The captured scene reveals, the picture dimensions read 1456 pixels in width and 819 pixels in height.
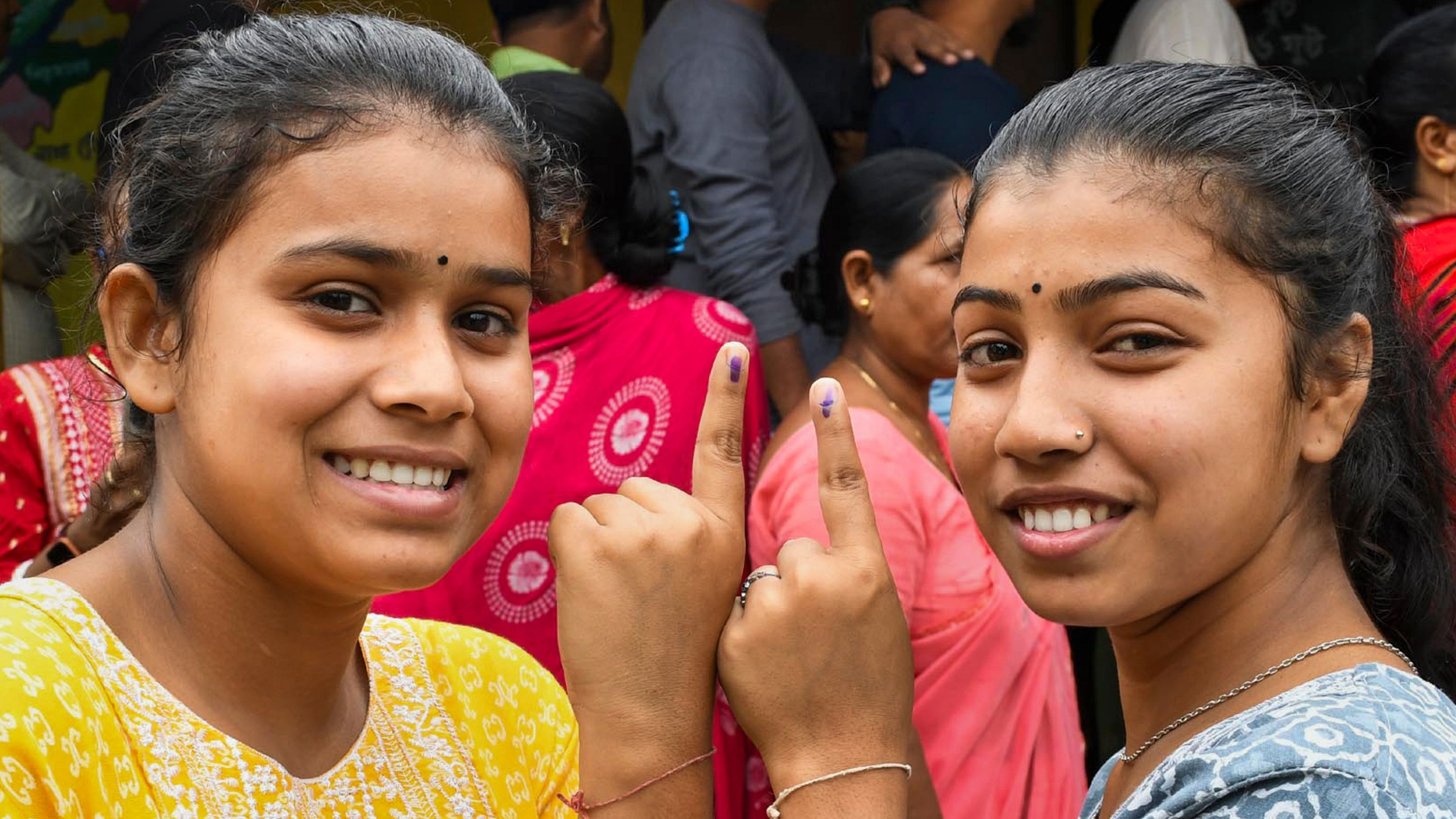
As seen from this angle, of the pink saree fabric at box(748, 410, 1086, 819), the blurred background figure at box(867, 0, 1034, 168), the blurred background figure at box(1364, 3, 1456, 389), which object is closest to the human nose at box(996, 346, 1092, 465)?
the pink saree fabric at box(748, 410, 1086, 819)

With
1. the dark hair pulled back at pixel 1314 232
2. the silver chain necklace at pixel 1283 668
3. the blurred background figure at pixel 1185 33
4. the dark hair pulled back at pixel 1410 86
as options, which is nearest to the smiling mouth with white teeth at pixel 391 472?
the dark hair pulled back at pixel 1314 232

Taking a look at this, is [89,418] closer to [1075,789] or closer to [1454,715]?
[1075,789]

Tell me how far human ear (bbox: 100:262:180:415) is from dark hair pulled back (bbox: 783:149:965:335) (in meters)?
2.03

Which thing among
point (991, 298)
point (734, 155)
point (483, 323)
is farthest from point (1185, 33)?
point (483, 323)

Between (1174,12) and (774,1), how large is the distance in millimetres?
1229

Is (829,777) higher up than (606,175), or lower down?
lower down

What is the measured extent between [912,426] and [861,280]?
1.16 ft

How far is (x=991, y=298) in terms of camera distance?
5.29 feet

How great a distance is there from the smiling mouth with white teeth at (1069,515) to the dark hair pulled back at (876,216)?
1.85 meters

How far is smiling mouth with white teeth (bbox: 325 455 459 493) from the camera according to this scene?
5.02 ft

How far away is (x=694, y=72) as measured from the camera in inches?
155

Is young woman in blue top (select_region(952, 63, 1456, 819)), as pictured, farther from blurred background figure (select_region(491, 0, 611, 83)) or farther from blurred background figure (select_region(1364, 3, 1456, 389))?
blurred background figure (select_region(491, 0, 611, 83))

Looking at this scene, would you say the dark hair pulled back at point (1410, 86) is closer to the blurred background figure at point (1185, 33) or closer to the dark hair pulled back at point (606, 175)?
the blurred background figure at point (1185, 33)

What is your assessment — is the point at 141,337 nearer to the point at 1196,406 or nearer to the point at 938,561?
the point at 1196,406
